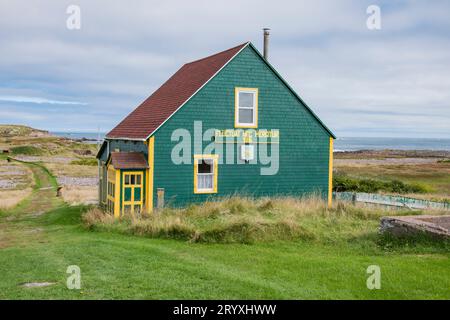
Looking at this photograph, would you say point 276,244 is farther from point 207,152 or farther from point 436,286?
point 207,152

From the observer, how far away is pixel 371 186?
40.0m

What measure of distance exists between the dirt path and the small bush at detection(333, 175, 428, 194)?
68.4ft

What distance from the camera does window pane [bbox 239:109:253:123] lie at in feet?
75.1

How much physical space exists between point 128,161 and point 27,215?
21.7 feet

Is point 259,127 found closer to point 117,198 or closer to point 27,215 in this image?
point 117,198

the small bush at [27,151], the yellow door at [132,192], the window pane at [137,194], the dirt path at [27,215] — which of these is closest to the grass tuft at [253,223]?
the yellow door at [132,192]

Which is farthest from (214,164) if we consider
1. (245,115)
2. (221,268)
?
(221,268)

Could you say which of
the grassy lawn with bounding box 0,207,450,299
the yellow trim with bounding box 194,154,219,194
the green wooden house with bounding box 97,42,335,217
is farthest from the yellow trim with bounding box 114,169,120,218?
the grassy lawn with bounding box 0,207,450,299

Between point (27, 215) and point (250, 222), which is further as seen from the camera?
point (27, 215)

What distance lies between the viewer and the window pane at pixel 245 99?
899 inches

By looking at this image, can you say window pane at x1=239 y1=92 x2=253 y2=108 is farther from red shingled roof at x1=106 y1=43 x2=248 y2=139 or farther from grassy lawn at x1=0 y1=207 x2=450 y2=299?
grassy lawn at x1=0 y1=207 x2=450 y2=299

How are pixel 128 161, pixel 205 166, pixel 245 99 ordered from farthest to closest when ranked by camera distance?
pixel 245 99, pixel 205 166, pixel 128 161

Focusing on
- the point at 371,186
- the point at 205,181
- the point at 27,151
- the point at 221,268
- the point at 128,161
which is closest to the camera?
the point at 221,268

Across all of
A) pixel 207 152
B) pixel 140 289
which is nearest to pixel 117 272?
pixel 140 289
